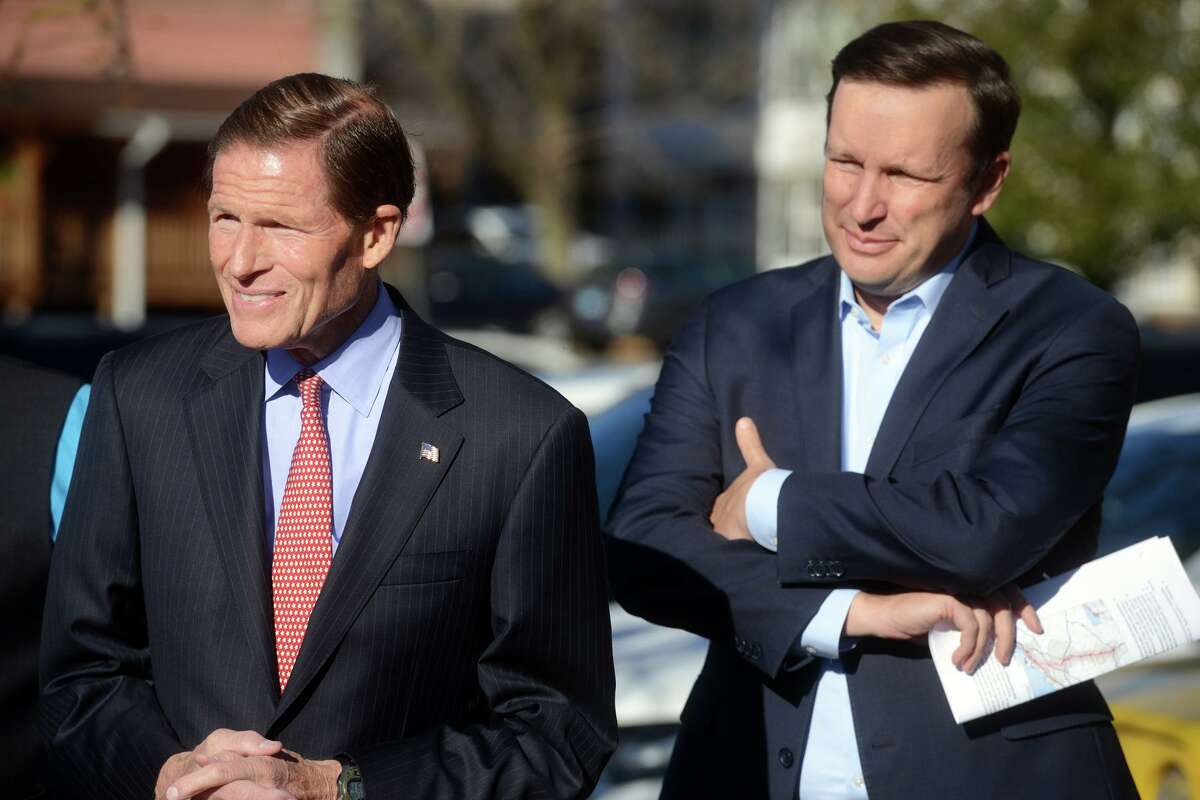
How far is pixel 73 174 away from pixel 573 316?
26.2 ft

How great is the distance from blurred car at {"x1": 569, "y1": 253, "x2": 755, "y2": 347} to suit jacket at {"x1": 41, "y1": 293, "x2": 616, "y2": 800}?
2210 cm

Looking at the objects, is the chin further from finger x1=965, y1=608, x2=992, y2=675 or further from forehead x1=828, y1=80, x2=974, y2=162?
finger x1=965, y1=608, x2=992, y2=675

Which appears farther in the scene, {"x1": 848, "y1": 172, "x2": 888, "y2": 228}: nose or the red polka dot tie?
{"x1": 848, "y1": 172, "x2": 888, "y2": 228}: nose

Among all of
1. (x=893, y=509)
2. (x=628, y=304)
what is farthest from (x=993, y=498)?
(x=628, y=304)

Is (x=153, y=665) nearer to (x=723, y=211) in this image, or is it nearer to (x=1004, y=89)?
(x=1004, y=89)

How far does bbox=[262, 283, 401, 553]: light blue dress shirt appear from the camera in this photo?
7.97 feet

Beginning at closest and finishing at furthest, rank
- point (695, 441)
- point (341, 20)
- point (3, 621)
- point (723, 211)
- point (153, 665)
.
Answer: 1. point (153, 665)
2. point (3, 621)
3. point (695, 441)
4. point (341, 20)
5. point (723, 211)

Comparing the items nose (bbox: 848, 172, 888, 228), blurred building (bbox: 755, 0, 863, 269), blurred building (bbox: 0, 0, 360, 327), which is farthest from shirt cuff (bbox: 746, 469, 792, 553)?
blurred building (bbox: 755, 0, 863, 269)

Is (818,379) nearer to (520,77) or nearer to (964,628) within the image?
(964,628)

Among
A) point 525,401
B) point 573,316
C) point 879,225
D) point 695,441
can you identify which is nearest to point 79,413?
point 525,401

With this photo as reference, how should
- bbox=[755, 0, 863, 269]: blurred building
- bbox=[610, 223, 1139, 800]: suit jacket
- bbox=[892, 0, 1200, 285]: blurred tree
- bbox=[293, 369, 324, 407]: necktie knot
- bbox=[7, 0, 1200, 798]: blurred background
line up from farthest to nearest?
bbox=[755, 0, 863, 269]: blurred building < bbox=[892, 0, 1200, 285]: blurred tree < bbox=[7, 0, 1200, 798]: blurred background < bbox=[610, 223, 1139, 800]: suit jacket < bbox=[293, 369, 324, 407]: necktie knot

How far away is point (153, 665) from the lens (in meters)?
2.39

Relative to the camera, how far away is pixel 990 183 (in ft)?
9.11

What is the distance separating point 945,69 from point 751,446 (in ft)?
2.34
